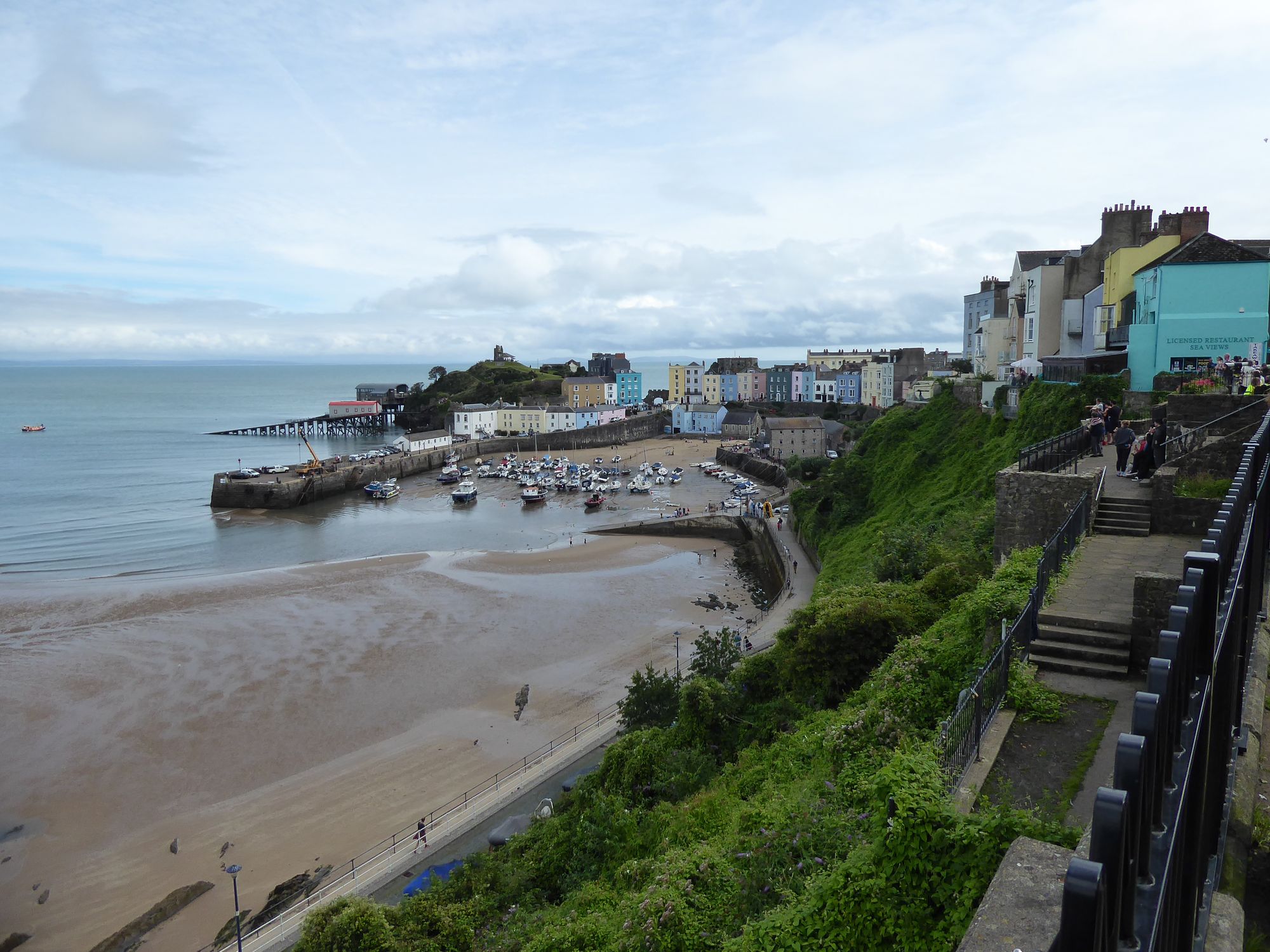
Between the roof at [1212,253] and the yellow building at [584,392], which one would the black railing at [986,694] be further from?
the yellow building at [584,392]

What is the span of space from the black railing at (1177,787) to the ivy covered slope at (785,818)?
2.46 meters

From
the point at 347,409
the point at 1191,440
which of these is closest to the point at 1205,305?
the point at 1191,440

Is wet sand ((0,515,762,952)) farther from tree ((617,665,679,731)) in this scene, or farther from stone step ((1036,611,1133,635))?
stone step ((1036,611,1133,635))

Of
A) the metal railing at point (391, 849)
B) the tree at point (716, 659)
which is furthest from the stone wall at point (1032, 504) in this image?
the metal railing at point (391, 849)

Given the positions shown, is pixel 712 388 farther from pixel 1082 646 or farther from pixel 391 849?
pixel 1082 646

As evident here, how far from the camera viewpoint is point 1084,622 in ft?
27.8

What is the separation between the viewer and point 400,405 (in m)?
126

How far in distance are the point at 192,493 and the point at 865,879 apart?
6214 cm

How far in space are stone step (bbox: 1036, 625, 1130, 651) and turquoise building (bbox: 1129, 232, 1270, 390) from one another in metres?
16.5

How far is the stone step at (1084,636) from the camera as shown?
26.7 feet

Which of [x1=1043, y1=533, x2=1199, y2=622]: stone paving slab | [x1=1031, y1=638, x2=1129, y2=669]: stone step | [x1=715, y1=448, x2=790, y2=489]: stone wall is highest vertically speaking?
[x1=1043, y1=533, x2=1199, y2=622]: stone paving slab

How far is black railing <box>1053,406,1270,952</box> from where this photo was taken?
5.27 feet

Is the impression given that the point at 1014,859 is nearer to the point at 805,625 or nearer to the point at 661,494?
the point at 805,625

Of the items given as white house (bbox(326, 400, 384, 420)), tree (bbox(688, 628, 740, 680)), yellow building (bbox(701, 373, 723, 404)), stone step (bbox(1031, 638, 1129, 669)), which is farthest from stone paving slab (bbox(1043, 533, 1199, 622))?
white house (bbox(326, 400, 384, 420))
